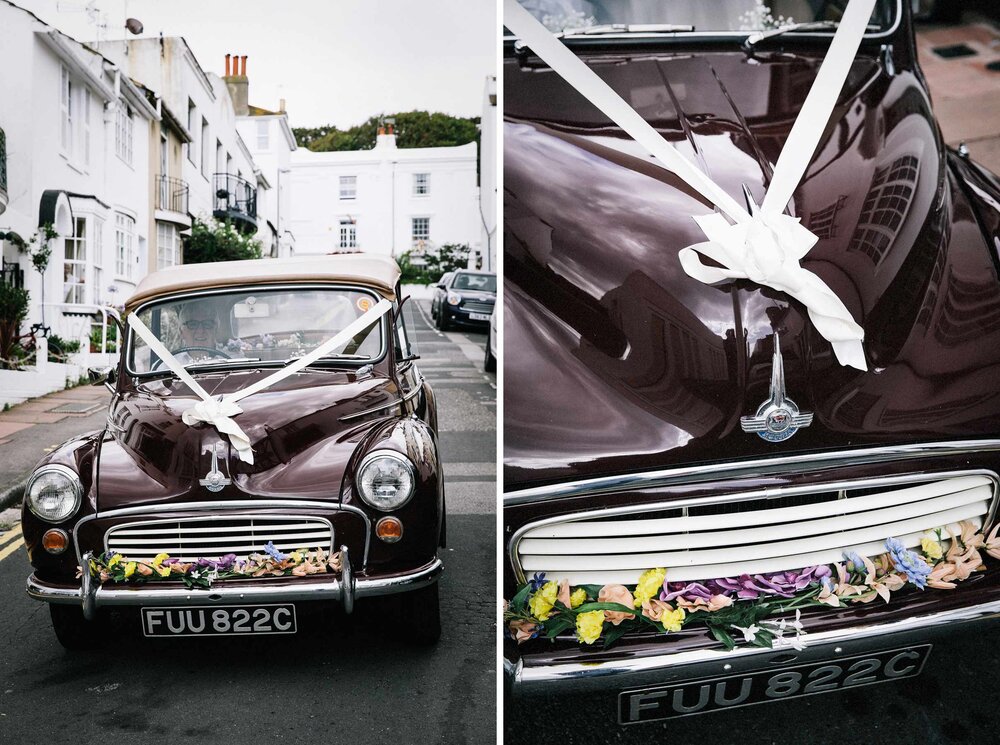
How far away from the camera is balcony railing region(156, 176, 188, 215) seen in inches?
94.3

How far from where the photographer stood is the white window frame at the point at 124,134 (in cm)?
236

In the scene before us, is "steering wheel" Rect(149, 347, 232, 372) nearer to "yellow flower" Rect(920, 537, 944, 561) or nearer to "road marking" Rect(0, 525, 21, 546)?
"road marking" Rect(0, 525, 21, 546)

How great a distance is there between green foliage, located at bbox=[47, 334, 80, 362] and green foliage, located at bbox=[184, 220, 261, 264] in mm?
458

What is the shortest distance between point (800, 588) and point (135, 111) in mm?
2331

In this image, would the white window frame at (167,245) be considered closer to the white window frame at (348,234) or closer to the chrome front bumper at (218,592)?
the white window frame at (348,234)

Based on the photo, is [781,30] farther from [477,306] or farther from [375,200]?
[375,200]

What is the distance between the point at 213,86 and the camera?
2.39 meters

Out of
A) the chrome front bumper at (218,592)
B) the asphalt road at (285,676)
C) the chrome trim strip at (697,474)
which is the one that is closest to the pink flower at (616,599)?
the chrome trim strip at (697,474)

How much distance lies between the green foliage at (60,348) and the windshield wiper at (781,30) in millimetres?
2149

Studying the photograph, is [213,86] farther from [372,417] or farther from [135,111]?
[372,417]

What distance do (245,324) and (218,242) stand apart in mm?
284

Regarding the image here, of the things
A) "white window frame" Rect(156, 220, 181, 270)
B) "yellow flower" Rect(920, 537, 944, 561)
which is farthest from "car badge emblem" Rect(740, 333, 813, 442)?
"white window frame" Rect(156, 220, 181, 270)

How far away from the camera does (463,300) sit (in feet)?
8.53

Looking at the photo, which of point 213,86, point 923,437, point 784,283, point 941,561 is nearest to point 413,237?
point 213,86
